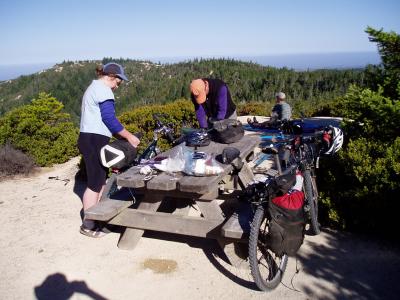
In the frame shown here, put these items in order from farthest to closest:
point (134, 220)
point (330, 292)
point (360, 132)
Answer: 1. point (360, 132)
2. point (134, 220)
3. point (330, 292)

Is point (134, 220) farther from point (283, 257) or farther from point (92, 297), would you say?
point (283, 257)


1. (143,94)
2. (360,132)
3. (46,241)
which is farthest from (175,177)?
(143,94)

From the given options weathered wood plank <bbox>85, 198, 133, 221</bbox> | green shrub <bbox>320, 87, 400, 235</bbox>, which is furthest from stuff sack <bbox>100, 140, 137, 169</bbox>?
green shrub <bbox>320, 87, 400, 235</bbox>

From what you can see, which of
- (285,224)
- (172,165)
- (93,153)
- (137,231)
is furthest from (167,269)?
(93,153)

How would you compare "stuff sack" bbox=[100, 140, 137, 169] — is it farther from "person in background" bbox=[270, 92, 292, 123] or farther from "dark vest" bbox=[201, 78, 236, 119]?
"person in background" bbox=[270, 92, 292, 123]

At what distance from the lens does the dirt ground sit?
3297mm

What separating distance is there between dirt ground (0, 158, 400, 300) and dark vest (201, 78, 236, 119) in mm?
2032

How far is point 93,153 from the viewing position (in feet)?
13.7

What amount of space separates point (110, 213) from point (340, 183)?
2840 mm

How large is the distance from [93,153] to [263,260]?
228cm

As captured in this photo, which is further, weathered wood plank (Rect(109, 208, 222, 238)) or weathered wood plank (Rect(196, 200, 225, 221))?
weathered wood plank (Rect(196, 200, 225, 221))

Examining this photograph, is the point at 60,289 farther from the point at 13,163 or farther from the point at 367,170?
the point at 13,163

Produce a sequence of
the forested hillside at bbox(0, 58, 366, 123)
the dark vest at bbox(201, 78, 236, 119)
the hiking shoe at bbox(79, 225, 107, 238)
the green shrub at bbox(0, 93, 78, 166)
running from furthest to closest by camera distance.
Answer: the forested hillside at bbox(0, 58, 366, 123)
the green shrub at bbox(0, 93, 78, 166)
the dark vest at bbox(201, 78, 236, 119)
the hiking shoe at bbox(79, 225, 107, 238)

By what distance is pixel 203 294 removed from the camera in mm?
3303
